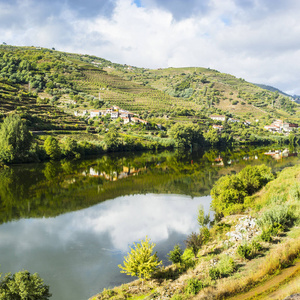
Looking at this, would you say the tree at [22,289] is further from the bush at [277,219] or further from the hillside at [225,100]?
the hillside at [225,100]

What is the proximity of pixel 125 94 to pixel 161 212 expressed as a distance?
112 m

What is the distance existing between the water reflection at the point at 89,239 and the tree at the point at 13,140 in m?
26.5

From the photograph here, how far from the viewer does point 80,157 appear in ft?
185

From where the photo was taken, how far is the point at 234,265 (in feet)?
37.2

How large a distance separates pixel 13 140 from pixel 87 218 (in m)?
30.6

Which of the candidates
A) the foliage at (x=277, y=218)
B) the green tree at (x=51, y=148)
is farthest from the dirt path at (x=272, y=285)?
the green tree at (x=51, y=148)

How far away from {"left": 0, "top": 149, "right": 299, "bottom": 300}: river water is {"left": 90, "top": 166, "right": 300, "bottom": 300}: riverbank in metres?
2.18

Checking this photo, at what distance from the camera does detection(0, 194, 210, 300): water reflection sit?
13734 millimetres

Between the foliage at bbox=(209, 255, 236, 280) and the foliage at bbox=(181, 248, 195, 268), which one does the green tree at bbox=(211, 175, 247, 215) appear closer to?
the foliage at bbox=(181, 248, 195, 268)

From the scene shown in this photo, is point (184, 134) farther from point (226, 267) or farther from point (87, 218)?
→ point (226, 267)

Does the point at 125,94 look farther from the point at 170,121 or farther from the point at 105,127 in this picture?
the point at 105,127

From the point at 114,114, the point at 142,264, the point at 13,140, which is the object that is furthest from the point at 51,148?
the point at 114,114

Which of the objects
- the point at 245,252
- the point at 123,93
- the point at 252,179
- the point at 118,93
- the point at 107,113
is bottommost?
the point at 245,252

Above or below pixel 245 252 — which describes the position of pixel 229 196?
above
